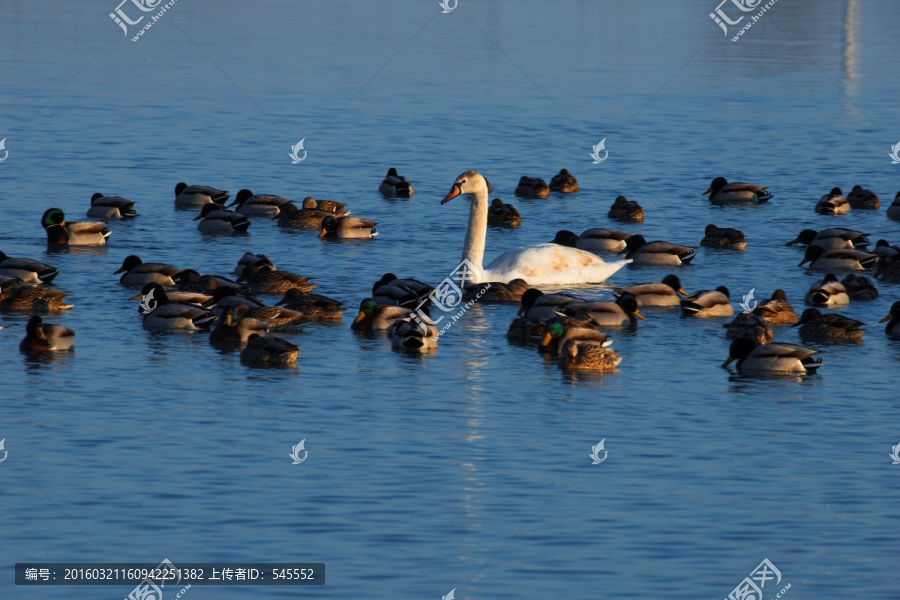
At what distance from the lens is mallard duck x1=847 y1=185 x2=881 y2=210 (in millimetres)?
29500

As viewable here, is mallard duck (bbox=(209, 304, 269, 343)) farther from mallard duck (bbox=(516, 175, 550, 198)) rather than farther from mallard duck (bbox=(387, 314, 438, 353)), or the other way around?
mallard duck (bbox=(516, 175, 550, 198))

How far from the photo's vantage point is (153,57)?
174ft

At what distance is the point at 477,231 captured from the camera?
22.2 m

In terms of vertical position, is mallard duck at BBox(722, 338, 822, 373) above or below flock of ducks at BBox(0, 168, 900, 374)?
below

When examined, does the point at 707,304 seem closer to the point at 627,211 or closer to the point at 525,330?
the point at 525,330

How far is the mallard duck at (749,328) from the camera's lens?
17.4 metres

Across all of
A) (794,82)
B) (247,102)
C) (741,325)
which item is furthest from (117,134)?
(794,82)

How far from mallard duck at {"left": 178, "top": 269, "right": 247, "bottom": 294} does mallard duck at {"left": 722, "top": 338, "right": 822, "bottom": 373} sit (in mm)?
6956

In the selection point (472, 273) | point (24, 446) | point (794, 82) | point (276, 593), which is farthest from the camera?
point (794, 82)

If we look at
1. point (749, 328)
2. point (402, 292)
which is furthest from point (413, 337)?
point (749, 328)

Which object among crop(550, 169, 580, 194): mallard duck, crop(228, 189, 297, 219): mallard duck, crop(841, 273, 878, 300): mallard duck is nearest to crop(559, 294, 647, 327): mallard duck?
crop(841, 273, 878, 300): mallard duck

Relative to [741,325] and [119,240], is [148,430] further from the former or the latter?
[119,240]

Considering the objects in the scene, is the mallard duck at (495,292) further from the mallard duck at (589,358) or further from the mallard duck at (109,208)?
the mallard duck at (109,208)

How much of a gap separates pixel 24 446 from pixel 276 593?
4.09 m
